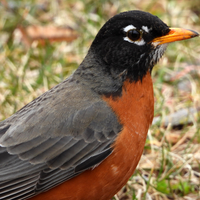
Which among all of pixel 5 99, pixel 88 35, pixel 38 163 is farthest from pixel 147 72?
pixel 88 35

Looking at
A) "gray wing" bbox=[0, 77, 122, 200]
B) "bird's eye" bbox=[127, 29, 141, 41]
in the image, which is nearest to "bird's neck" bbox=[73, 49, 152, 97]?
"gray wing" bbox=[0, 77, 122, 200]

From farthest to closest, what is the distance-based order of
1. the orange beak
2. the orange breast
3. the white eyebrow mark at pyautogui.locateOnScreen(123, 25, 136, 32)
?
the orange beak < the white eyebrow mark at pyautogui.locateOnScreen(123, 25, 136, 32) < the orange breast

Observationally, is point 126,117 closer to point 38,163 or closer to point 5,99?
point 38,163

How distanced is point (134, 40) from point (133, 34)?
0.06 meters

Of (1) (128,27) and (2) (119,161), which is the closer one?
(2) (119,161)

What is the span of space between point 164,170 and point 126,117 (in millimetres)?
1388

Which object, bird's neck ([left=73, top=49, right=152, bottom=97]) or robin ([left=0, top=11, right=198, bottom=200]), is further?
bird's neck ([left=73, top=49, right=152, bottom=97])

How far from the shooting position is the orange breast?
3555mm

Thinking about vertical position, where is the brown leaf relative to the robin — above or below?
above

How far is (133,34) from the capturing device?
3.84m

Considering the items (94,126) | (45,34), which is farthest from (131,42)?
(45,34)

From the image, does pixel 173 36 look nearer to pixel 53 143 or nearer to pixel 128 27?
pixel 128 27

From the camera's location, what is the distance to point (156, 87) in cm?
591

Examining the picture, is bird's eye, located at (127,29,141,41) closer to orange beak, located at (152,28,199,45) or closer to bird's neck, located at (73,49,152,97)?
orange beak, located at (152,28,199,45)
